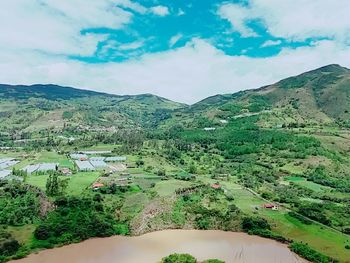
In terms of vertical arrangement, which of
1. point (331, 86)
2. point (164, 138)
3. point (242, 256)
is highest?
point (331, 86)

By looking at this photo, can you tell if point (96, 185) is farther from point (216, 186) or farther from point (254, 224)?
point (254, 224)

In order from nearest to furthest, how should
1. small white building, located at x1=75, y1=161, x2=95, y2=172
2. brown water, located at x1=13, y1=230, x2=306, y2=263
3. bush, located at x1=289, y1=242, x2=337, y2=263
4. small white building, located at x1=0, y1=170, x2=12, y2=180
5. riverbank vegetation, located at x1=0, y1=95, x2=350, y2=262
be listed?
bush, located at x1=289, y1=242, x2=337, y2=263 < brown water, located at x1=13, y1=230, x2=306, y2=263 < riverbank vegetation, located at x1=0, y1=95, x2=350, y2=262 < small white building, located at x1=0, y1=170, x2=12, y2=180 < small white building, located at x1=75, y1=161, x2=95, y2=172

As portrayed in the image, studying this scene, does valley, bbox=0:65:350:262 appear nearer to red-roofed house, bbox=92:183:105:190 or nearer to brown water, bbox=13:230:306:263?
red-roofed house, bbox=92:183:105:190

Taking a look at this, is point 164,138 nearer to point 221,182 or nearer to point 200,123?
point 200,123

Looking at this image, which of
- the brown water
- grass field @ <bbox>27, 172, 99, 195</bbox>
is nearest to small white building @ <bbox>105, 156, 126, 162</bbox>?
grass field @ <bbox>27, 172, 99, 195</bbox>

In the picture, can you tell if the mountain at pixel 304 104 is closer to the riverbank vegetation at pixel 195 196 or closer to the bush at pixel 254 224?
the riverbank vegetation at pixel 195 196

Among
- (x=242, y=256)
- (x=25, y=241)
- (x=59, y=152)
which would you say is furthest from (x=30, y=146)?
(x=242, y=256)

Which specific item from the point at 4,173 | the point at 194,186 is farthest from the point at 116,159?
the point at 194,186

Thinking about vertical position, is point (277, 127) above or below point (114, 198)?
above
